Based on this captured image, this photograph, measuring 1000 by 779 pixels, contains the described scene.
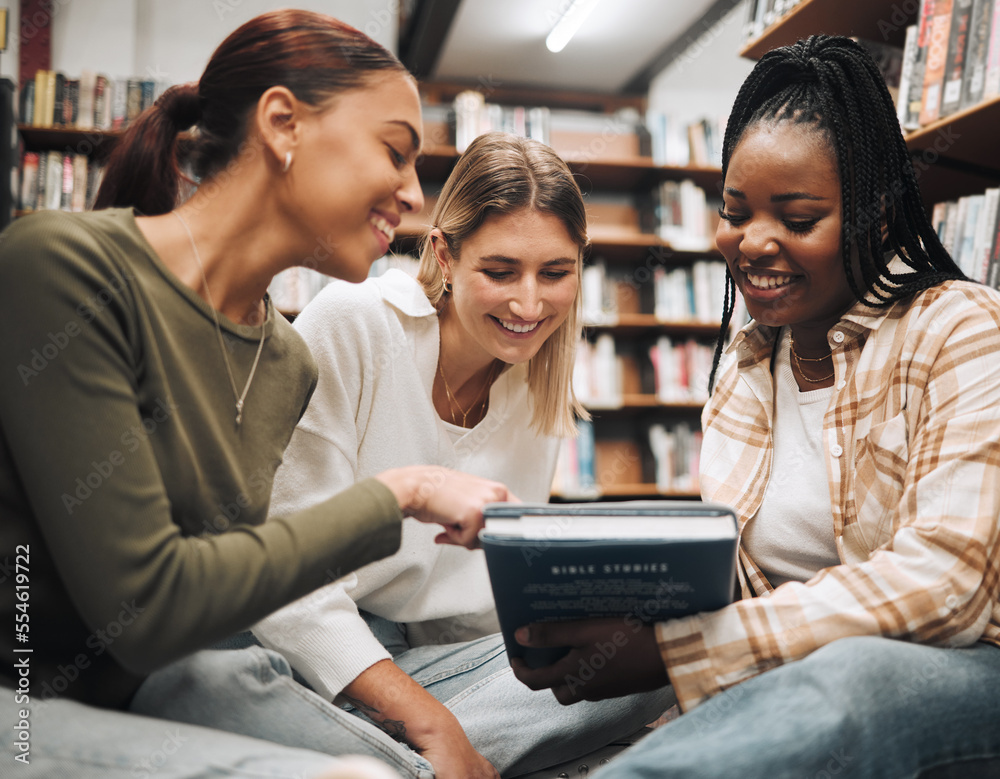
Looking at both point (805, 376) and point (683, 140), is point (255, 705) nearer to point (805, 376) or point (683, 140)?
point (805, 376)

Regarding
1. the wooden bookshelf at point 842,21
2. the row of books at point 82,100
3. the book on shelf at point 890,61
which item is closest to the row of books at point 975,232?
the book on shelf at point 890,61

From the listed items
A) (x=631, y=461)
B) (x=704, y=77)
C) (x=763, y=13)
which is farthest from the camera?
(x=704, y=77)

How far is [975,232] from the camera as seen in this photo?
5.29 feet

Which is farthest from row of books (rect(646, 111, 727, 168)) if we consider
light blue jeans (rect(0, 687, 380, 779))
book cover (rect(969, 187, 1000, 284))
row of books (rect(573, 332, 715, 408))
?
light blue jeans (rect(0, 687, 380, 779))

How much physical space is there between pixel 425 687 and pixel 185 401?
0.66 metres

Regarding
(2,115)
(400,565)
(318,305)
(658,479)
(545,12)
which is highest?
(545,12)

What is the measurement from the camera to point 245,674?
2.82 ft

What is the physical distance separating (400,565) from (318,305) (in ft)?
1.56

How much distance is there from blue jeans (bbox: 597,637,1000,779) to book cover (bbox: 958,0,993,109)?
4.07ft

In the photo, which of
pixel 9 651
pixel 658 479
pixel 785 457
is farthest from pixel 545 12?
pixel 9 651

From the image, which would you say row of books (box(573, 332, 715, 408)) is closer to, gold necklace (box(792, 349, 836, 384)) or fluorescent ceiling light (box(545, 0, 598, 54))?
fluorescent ceiling light (box(545, 0, 598, 54))

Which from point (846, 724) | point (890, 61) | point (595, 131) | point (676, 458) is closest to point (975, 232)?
point (890, 61)

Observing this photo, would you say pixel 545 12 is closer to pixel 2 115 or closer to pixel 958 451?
Result: pixel 2 115

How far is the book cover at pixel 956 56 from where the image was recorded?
5.22 feet
